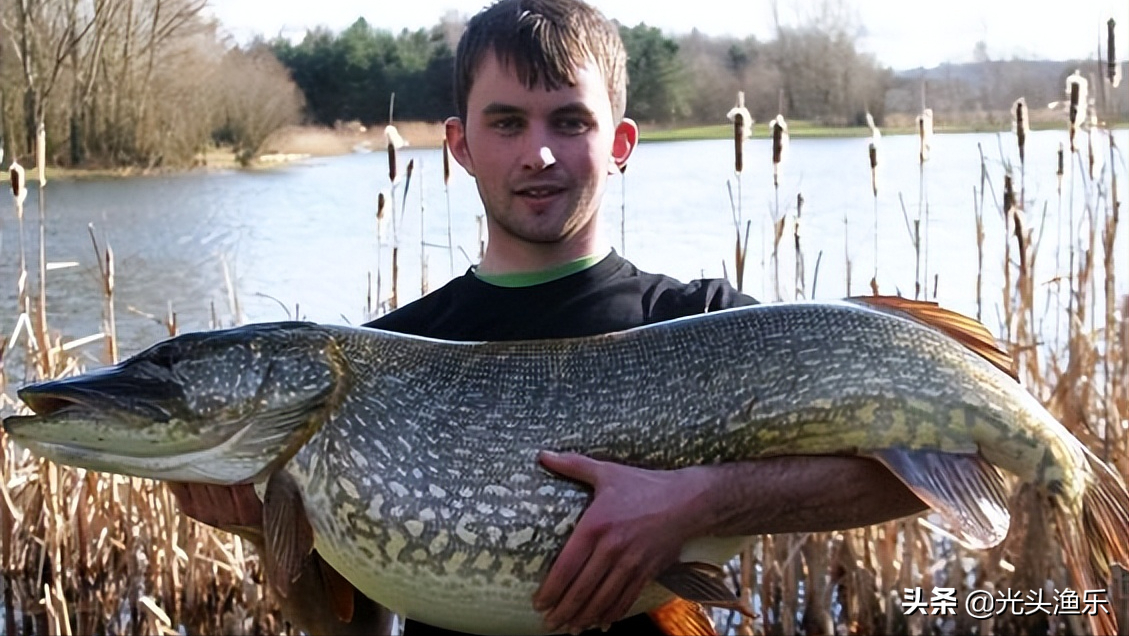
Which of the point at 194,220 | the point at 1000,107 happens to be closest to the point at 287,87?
the point at 194,220

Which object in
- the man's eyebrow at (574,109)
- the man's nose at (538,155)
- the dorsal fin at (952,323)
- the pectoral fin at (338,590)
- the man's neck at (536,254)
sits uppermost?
the man's eyebrow at (574,109)

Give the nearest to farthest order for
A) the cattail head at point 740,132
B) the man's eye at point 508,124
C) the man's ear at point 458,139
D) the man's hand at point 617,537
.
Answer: the man's hand at point 617,537
the man's eye at point 508,124
the man's ear at point 458,139
the cattail head at point 740,132

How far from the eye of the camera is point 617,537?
143 centimetres

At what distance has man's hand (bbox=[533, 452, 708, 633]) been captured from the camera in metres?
1.43

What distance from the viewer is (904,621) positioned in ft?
11.4

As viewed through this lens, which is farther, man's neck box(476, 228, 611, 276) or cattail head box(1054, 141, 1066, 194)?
cattail head box(1054, 141, 1066, 194)

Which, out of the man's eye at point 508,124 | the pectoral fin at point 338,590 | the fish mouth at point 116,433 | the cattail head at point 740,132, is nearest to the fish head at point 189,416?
the fish mouth at point 116,433

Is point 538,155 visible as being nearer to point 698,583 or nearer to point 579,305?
point 579,305

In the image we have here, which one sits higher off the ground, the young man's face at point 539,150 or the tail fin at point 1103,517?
the young man's face at point 539,150

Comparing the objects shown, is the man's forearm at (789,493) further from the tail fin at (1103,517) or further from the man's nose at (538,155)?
the man's nose at (538,155)

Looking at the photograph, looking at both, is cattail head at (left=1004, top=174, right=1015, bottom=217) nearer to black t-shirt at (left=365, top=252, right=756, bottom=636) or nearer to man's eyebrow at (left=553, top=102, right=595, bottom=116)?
black t-shirt at (left=365, top=252, right=756, bottom=636)

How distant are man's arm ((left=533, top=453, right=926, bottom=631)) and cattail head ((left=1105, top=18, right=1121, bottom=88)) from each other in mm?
2839

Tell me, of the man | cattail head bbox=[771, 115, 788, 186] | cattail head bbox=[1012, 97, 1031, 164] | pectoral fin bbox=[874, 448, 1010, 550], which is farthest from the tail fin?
cattail head bbox=[1012, 97, 1031, 164]

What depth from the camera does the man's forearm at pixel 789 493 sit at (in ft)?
4.78
